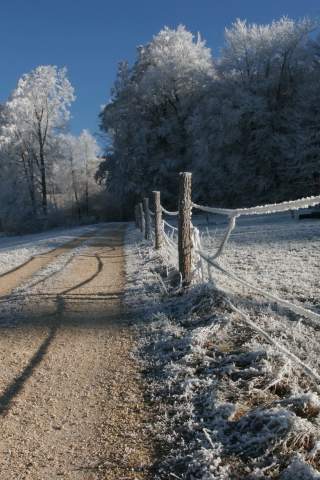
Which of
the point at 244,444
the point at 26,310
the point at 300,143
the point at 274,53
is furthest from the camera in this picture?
the point at 274,53

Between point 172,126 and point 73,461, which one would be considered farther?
point 172,126

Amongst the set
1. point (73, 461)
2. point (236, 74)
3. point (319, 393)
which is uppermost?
point (236, 74)

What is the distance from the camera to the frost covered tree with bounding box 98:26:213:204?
29203 mm

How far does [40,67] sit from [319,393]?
34.3 metres

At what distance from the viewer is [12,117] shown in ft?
99.3

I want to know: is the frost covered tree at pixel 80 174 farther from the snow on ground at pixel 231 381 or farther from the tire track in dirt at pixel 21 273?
the snow on ground at pixel 231 381

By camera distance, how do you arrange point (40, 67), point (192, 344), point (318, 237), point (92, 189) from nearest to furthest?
point (192, 344) → point (318, 237) → point (40, 67) → point (92, 189)

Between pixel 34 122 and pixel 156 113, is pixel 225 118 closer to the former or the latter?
pixel 156 113

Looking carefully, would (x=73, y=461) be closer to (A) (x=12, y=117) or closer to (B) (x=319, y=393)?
(B) (x=319, y=393)

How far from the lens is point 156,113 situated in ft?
108

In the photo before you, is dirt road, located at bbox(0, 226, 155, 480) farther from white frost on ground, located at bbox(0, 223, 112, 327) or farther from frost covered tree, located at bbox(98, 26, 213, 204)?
frost covered tree, located at bbox(98, 26, 213, 204)

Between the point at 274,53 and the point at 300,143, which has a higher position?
the point at 274,53

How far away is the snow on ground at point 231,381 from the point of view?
1.76 metres

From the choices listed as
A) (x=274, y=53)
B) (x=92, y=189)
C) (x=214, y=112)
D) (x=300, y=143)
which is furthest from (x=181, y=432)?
(x=92, y=189)
